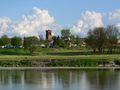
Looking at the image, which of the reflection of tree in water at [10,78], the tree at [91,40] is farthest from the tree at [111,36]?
the reflection of tree in water at [10,78]

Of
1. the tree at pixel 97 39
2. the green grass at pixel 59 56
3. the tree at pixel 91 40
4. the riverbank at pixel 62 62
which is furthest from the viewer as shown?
the tree at pixel 91 40

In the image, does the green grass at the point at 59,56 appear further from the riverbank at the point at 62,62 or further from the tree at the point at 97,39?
the tree at the point at 97,39

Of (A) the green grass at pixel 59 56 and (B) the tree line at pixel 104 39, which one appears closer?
(A) the green grass at pixel 59 56

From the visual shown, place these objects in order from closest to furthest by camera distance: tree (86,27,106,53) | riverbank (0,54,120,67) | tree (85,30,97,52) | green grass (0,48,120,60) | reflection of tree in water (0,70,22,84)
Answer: reflection of tree in water (0,70,22,84), riverbank (0,54,120,67), green grass (0,48,120,60), tree (86,27,106,53), tree (85,30,97,52)

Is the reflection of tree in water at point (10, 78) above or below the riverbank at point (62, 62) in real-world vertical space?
below

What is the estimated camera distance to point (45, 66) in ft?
329

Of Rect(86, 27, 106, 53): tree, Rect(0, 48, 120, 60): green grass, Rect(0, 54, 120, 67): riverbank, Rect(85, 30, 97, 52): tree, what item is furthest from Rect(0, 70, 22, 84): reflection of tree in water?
Rect(85, 30, 97, 52): tree

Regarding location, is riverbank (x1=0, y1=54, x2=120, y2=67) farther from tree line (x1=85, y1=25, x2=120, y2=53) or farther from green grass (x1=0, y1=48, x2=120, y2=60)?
tree line (x1=85, y1=25, x2=120, y2=53)

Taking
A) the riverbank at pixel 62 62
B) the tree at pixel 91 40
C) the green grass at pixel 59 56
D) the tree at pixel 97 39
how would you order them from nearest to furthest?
the riverbank at pixel 62 62, the green grass at pixel 59 56, the tree at pixel 97 39, the tree at pixel 91 40

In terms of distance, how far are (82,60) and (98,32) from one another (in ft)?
189

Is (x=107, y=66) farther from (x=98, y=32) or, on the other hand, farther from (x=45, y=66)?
(x=98, y=32)

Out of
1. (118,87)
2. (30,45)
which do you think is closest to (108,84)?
(118,87)

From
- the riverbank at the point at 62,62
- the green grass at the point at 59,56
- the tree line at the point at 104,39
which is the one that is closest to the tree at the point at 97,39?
the tree line at the point at 104,39

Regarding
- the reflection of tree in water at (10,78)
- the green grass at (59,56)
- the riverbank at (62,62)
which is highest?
the green grass at (59,56)
